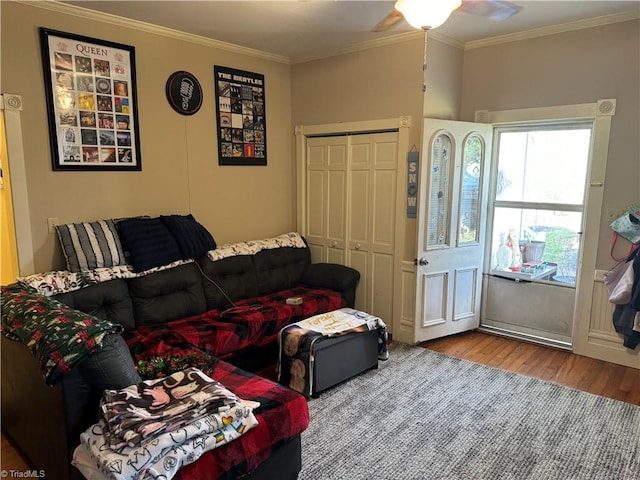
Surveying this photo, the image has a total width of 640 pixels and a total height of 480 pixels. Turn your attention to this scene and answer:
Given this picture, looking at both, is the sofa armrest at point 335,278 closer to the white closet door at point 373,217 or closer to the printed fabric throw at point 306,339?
the white closet door at point 373,217

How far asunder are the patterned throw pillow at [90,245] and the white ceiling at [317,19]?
1539mm

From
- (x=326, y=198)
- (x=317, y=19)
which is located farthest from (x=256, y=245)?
(x=317, y=19)

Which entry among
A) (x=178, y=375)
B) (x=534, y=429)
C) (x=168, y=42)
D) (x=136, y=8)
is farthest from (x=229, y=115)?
(x=534, y=429)

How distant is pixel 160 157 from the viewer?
143 inches

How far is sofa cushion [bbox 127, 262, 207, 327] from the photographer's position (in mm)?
3191

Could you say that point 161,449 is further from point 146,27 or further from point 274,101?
point 274,101

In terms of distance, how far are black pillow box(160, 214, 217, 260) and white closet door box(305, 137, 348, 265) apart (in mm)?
1257

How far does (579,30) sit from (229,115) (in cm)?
299

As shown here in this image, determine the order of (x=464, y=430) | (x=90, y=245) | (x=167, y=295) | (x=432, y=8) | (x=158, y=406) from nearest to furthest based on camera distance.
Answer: (x=158, y=406) → (x=432, y=8) → (x=464, y=430) → (x=90, y=245) → (x=167, y=295)

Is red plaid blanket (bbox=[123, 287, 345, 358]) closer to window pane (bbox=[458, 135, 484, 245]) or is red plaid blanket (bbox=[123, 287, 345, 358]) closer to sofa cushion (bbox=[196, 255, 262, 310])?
sofa cushion (bbox=[196, 255, 262, 310])

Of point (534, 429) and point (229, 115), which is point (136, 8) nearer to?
point (229, 115)

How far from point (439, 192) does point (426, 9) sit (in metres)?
1.89

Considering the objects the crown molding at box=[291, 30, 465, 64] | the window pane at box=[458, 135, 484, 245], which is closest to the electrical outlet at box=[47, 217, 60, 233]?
the crown molding at box=[291, 30, 465, 64]

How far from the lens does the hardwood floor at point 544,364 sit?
3.18 m
